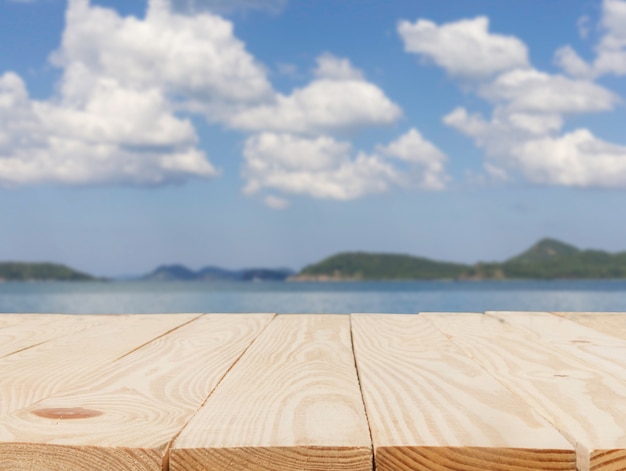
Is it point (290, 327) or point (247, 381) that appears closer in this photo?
point (247, 381)

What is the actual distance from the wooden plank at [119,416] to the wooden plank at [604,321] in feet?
4.74

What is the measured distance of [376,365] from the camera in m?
1.67

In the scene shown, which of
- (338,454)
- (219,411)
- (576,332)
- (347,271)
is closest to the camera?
(338,454)

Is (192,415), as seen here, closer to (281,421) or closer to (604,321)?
(281,421)

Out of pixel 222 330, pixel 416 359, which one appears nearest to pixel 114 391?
pixel 416 359

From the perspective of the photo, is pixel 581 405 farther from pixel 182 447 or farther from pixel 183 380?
pixel 183 380

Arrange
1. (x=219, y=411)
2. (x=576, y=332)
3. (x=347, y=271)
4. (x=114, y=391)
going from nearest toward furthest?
(x=219, y=411), (x=114, y=391), (x=576, y=332), (x=347, y=271)

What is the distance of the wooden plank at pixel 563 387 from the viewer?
95cm

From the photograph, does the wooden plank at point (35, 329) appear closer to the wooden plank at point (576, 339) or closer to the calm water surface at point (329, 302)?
the wooden plank at point (576, 339)

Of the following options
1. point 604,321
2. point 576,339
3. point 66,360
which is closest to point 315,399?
point 66,360

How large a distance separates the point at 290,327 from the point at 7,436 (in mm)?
1584

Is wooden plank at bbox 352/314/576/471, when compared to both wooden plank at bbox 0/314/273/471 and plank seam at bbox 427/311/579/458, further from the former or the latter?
wooden plank at bbox 0/314/273/471

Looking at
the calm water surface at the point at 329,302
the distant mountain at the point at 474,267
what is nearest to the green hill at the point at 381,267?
the distant mountain at the point at 474,267

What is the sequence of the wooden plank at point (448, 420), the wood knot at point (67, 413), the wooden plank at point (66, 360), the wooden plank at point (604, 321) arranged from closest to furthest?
the wooden plank at point (448, 420) < the wood knot at point (67, 413) < the wooden plank at point (66, 360) < the wooden plank at point (604, 321)
